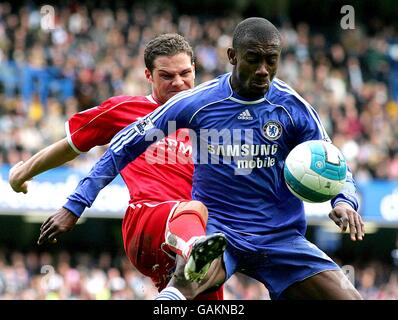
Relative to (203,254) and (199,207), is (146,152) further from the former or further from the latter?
(203,254)

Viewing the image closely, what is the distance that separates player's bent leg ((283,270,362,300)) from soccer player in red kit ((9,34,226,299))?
0.70 metres

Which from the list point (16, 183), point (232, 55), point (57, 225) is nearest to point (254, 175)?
point (232, 55)

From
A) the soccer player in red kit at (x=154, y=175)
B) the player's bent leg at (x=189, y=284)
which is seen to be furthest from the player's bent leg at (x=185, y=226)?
the player's bent leg at (x=189, y=284)

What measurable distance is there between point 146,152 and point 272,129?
4.08 feet

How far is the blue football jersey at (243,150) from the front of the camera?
275 inches

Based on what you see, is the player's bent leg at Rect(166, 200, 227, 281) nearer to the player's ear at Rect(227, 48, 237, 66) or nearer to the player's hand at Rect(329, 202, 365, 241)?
the player's hand at Rect(329, 202, 365, 241)

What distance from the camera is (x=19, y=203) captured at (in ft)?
61.9

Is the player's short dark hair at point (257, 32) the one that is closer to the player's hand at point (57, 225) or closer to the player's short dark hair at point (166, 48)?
the player's short dark hair at point (166, 48)

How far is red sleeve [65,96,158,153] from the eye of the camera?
8.04 meters

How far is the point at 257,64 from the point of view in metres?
6.82
